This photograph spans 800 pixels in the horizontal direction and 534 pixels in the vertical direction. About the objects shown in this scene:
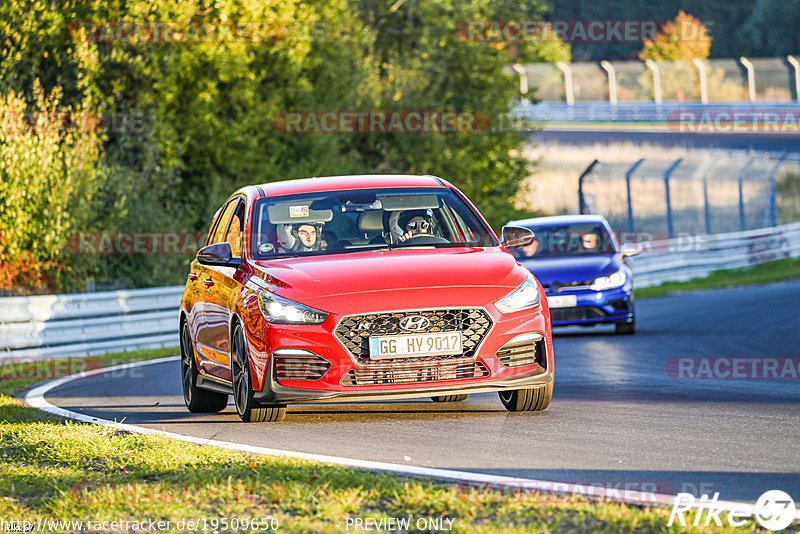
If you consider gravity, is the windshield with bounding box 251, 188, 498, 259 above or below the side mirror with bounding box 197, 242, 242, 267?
above

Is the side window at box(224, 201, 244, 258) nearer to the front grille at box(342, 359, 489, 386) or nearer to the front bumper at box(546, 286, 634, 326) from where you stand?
the front grille at box(342, 359, 489, 386)

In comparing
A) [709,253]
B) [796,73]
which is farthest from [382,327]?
[796,73]

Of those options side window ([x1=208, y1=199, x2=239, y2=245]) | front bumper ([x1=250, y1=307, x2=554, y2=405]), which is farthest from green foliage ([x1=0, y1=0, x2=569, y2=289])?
front bumper ([x1=250, y1=307, x2=554, y2=405])

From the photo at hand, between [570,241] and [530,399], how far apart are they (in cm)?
988

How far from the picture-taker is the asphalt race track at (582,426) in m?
7.00

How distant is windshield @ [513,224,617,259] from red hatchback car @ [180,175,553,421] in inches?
343

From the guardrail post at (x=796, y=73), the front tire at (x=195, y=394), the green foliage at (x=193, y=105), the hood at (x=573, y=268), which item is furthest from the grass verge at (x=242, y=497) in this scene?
the guardrail post at (x=796, y=73)

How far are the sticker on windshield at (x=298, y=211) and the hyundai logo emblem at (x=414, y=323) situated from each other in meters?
1.66

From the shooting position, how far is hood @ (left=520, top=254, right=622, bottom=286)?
58.4 ft

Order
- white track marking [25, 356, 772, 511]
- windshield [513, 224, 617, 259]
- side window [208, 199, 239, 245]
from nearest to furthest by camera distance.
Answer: white track marking [25, 356, 772, 511]
side window [208, 199, 239, 245]
windshield [513, 224, 617, 259]

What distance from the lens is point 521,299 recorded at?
904 cm

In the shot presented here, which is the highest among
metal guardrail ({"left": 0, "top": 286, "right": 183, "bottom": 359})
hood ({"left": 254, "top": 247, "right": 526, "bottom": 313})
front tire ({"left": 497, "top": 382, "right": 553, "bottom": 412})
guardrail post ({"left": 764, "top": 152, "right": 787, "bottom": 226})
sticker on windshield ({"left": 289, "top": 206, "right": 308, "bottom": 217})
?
sticker on windshield ({"left": 289, "top": 206, "right": 308, "bottom": 217})

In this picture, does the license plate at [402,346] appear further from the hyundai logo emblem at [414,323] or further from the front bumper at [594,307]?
the front bumper at [594,307]

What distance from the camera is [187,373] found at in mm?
11227
